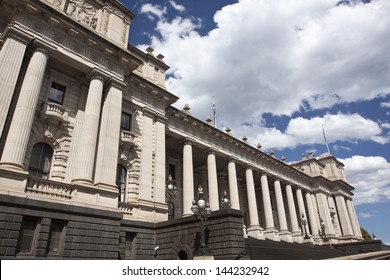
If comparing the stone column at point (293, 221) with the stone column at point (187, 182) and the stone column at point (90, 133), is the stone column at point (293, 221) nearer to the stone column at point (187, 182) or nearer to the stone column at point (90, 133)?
the stone column at point (187, 182)

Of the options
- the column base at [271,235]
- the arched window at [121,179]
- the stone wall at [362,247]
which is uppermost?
the arched window at [121,179]

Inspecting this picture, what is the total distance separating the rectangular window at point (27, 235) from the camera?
41.9ft

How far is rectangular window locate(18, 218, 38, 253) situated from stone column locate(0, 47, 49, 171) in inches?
101

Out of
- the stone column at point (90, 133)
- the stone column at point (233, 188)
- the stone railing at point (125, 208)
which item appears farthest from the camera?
the stone column at point (233, 188)

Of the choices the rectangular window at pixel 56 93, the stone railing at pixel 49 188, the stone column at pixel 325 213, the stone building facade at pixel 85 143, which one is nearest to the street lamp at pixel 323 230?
the stone column at pixel 325 213

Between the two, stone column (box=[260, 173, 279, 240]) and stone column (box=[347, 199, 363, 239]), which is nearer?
stone column (box=[260, 173, 279, 240])

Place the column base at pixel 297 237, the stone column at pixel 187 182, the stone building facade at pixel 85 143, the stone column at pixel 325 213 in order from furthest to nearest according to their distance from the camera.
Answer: the stone column at pixel 325 213, the column base at pixel 297 237, the stone column at pixel 187 182, the stone building facade at pixel 85 143

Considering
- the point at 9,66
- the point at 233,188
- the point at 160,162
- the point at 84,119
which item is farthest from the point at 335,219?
the point at 9,66

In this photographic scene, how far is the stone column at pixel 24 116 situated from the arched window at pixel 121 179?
23.1ft

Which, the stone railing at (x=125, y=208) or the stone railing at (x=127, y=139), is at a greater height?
the stone railing at (x=127, y=139)

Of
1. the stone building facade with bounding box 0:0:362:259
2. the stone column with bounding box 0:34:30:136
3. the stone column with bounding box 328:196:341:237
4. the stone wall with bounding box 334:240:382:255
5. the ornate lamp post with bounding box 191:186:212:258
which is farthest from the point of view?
the stone column with bounding box 328:196:341:237

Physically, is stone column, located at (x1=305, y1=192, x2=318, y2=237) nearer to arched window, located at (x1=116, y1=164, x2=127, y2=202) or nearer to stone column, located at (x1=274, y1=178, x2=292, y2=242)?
stone column, located at (x1=274, y1=178, x2=292, y2=242)

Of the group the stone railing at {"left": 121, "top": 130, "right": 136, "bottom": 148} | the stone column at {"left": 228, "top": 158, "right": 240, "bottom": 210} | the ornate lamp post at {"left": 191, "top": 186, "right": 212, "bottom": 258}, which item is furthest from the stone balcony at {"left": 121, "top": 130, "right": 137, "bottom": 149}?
the stone column at {"left": 228, "top": 158, "right": 240, "bottom": 210}

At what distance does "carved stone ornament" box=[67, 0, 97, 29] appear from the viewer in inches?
741
